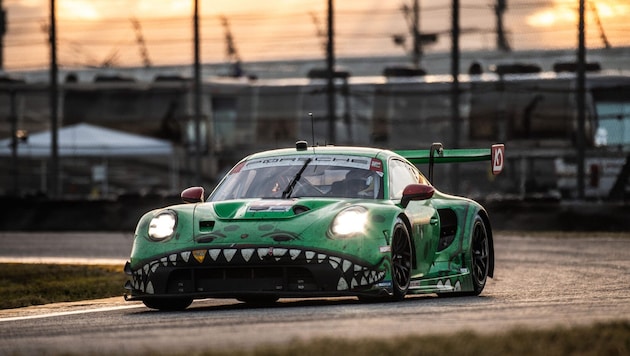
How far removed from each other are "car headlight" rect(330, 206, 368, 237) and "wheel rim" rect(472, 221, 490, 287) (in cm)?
225

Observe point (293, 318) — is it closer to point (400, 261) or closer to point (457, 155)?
point (400, 261)

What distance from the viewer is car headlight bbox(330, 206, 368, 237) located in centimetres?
1052

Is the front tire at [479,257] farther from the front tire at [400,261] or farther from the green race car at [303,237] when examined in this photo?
the front tire at [400,261]

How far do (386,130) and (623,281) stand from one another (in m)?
21.1

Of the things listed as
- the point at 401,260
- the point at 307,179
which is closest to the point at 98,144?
the point at 307,179

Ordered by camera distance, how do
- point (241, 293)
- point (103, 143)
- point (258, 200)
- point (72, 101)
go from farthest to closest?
point (72, 101) < point (103, 143) < point (258, 200) < point (241, 293)

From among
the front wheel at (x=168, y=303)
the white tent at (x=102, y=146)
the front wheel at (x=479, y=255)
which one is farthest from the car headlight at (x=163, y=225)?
the white tent at (x=102, y=146)

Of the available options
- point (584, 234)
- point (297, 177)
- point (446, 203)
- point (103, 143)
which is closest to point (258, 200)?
point (297, 177)

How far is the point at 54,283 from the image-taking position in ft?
51.1

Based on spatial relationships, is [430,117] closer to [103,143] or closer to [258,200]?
[103,143]

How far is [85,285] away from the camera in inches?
601

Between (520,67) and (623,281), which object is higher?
(520,67)

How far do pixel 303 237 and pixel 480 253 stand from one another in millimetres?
2963

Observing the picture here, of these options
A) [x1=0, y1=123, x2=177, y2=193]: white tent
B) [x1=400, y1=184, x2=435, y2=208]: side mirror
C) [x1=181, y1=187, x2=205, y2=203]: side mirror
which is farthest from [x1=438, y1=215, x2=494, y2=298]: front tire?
[x1=0, y1=123, x2=177, y2=193]: white tent
